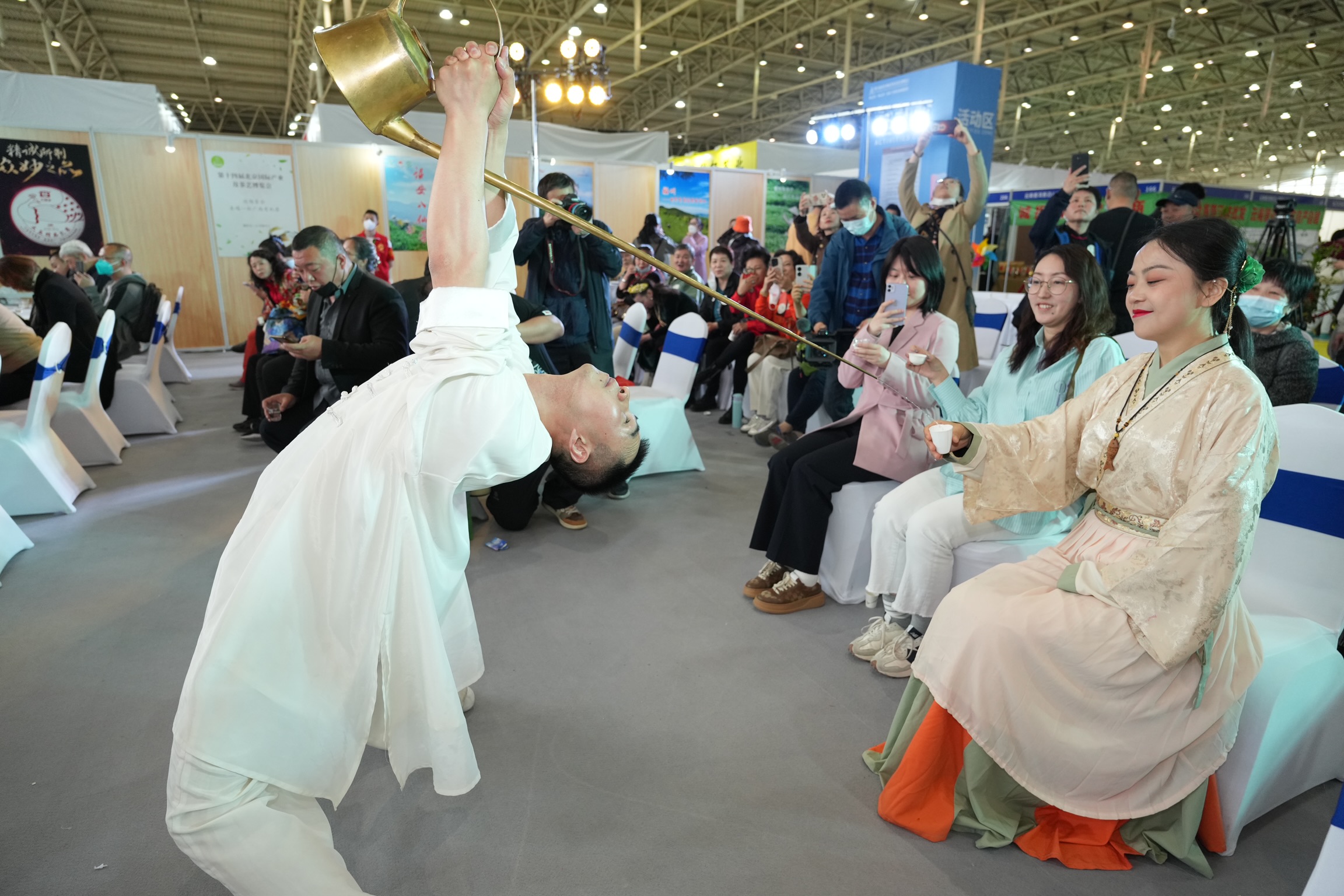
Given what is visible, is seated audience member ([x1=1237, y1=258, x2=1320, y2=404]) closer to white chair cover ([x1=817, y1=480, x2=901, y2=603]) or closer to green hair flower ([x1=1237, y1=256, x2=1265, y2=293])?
green hair flower ([x1=1237, y1=256, x2=1265, y2=293])

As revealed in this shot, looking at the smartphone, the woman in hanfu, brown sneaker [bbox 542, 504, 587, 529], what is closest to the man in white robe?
the woman in hanfu

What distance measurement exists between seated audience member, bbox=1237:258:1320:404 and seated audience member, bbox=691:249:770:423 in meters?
3.13

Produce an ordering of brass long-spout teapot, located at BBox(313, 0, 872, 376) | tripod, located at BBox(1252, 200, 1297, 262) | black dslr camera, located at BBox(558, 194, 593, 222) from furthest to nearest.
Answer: tripod, located at BBox(1252, 200, 1297, 262) → black dslr camera, located at BBox(558, 194, 593, 222) → brass long-spout teapot, located at BBox(313, 0, 872, 376)

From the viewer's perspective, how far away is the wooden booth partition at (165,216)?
855 cm

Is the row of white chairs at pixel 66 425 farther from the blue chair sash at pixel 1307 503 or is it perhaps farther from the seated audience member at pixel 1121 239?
the seated audience member at pixel 1121 239

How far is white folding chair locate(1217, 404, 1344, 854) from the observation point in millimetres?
1463

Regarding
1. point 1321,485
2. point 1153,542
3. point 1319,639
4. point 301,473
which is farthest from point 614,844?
point 1321,485

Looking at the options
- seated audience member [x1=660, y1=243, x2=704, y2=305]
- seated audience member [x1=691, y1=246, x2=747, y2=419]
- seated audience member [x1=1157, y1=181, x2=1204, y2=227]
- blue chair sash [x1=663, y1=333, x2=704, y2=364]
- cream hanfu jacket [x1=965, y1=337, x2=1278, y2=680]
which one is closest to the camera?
cream hanfu jacket [x1=965, y1=337, x2=1278, y2=680]

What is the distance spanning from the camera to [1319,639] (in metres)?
1.58

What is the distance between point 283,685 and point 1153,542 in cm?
162

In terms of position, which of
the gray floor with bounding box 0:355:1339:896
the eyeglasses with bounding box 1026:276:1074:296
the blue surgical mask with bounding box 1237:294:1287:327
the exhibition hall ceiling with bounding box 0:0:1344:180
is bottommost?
the gray floor with bounding box 0:355:1339:896

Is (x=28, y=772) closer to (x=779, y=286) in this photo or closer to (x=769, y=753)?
(x=769, y=753)

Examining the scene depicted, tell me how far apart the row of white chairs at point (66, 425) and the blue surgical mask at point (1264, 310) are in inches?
197

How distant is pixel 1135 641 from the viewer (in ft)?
4.67
